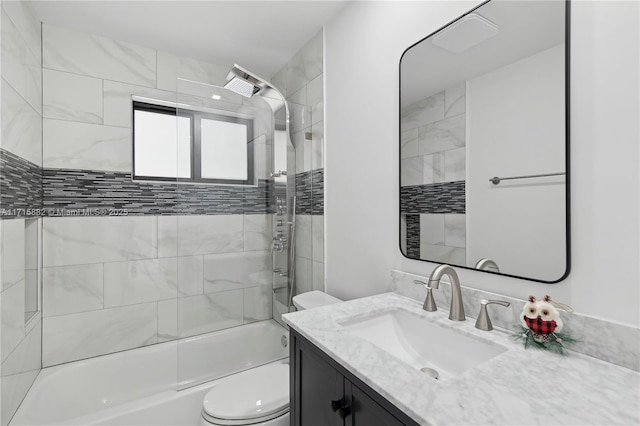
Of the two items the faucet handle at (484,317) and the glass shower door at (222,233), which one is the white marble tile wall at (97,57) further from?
the faucet handle at (484,317)

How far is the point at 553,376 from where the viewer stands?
0.74 m

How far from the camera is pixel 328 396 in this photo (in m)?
0.94

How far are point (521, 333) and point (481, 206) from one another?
0.43m

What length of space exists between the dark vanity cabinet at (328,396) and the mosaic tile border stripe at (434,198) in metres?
0.74

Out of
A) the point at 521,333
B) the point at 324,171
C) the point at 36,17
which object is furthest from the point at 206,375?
the point at 36,17

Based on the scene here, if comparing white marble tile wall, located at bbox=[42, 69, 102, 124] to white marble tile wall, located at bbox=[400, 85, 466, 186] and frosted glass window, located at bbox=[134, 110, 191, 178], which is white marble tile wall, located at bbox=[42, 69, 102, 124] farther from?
white marble tile wall, located at bbox=[400, 85, 466, 186]

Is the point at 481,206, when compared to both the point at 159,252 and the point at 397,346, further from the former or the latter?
the point at 159,252

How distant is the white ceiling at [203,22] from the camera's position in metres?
1.83

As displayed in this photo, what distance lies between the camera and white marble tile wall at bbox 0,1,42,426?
145 centimetres

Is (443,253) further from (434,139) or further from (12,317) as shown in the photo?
(12,317)

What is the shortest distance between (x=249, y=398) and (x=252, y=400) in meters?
0.02

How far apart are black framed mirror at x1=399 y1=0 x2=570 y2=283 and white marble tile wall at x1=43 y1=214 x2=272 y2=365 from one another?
108 cm

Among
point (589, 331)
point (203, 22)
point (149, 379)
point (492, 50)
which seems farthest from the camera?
point (149, 379)

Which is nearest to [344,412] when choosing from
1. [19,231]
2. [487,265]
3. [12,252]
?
[487,265]
